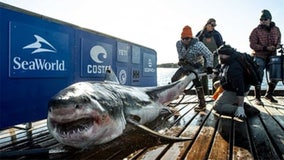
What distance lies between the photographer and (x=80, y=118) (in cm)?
232

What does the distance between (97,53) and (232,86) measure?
279 cm

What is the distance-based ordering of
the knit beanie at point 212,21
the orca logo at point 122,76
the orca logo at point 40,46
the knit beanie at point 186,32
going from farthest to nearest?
the knit beanie at point 212,21, the orca logo at point 122,76, the knit beanie at point 186,32, the orca logo at point 40,46

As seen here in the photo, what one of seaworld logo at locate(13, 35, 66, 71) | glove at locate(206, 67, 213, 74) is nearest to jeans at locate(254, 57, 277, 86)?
glove at locate(206, 67, 213, 74)

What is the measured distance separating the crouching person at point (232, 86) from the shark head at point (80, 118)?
2.62m

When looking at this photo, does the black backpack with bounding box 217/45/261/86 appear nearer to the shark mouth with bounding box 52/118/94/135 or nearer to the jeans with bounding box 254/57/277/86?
the jeans with bounding box 254/57/277/86

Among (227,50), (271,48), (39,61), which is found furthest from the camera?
(271,48)

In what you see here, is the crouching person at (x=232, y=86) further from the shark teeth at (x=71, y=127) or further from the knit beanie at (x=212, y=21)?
the knit beanie at (x=212, y=21)

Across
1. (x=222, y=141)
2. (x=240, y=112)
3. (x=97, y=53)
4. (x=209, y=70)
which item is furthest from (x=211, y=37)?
(x=222, y=141)

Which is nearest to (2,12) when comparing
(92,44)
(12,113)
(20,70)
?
(20,70)

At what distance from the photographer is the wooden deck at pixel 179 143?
260cm

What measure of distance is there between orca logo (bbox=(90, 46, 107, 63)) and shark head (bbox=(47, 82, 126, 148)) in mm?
2985

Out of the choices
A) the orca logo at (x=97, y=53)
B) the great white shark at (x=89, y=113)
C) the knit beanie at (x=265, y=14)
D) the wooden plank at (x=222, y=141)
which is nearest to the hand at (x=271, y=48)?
the knit beanie at (x=265, y=14)

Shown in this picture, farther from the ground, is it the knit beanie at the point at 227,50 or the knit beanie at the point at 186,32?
the knit beanie at the point at 186,32

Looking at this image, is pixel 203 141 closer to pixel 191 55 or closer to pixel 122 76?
pixel 191 55
